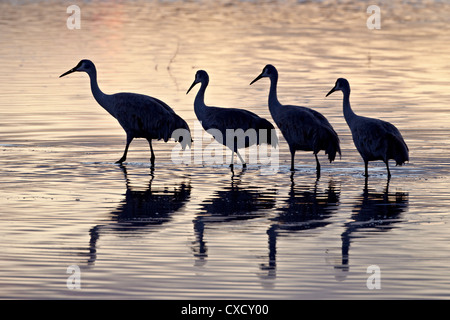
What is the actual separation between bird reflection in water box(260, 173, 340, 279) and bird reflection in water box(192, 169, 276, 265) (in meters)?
0.29

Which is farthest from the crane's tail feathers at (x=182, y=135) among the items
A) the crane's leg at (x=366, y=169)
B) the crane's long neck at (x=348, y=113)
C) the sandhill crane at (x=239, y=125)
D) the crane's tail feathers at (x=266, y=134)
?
the crane's leg at (x=366, y=169)

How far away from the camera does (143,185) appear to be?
15.4 metres

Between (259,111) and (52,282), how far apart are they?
39.3ft

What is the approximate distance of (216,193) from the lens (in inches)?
582

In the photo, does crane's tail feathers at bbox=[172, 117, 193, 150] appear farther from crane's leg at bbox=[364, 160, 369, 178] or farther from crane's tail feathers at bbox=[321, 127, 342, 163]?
crane's leg at bbox=[364, 160, 369, 178]

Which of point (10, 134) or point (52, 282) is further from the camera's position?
point (10, 134)

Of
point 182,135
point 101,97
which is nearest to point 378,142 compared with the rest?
point 182,135

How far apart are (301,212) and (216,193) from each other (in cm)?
168

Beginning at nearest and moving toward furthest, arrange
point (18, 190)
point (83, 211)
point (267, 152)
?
point (83, 211) → point (18, 190) → point (267, 152)


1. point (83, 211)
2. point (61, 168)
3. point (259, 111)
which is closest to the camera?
point (83, 211)

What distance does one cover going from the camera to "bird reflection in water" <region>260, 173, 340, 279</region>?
1180 centimetres

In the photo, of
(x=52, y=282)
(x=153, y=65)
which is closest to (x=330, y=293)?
(x=52, y=282)
